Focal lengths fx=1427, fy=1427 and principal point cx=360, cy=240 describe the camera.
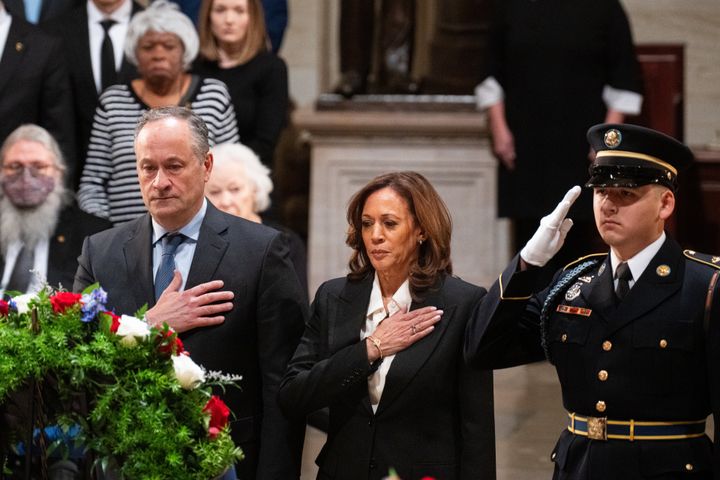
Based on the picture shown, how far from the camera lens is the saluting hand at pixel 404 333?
4.00 m

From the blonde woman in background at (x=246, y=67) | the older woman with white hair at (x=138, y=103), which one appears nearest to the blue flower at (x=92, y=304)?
the older woman with white hair at (x=138, y=103)

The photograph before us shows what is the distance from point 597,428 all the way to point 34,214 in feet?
10.0

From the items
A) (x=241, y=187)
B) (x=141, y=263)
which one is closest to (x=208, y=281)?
(x=141, y=263)

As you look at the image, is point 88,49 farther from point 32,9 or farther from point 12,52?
point 32,9

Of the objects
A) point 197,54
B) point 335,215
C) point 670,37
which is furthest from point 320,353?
point 670,37

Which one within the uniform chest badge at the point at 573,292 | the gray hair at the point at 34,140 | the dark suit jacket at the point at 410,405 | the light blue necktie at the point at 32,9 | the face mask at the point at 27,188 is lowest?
the dark suit jacket at the point at 410,405

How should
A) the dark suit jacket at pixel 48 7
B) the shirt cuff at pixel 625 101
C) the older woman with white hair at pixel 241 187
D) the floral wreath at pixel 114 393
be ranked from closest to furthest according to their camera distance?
the floral wreath at pixel 114 393 → the older woman with white hair at pixel 241 187 → the dark suit jacket at pixel 48 7 → the shirt cuff at pixel 625 101

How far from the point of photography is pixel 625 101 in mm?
7738

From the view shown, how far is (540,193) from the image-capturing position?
25.6 ft

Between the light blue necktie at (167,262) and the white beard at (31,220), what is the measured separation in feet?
6.17

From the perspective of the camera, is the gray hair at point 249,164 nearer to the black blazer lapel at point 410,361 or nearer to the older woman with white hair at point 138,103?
the older woman with white hair at point 138,103

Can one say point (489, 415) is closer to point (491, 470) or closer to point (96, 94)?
point (491, 470)

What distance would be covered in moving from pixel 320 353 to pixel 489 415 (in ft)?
1.70

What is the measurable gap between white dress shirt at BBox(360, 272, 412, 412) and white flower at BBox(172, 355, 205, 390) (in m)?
0.79
